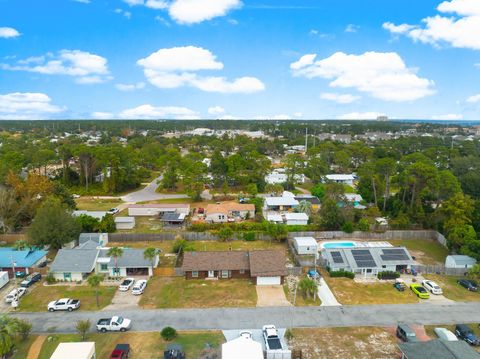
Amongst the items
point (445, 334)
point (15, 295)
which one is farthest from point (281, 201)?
point (15, 295)

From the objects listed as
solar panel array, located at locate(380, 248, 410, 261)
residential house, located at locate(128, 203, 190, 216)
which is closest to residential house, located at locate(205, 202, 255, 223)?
residential house, located at locate(128, 203, 190, 216)

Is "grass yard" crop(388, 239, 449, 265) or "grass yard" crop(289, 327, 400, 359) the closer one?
"grass yard" crop(289, 327, 400, 359)

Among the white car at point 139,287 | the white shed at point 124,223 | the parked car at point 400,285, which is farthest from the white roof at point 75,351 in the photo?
the white shed at point 124,223

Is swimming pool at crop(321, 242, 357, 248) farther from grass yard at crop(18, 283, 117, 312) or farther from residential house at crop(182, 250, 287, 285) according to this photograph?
grass yard at crop(18, 283, 117, 312)

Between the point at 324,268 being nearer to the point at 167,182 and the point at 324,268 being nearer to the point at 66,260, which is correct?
the point at 66,260

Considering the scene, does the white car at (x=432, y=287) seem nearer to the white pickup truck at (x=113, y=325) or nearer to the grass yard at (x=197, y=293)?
the grass yard at (x=197, y=293)

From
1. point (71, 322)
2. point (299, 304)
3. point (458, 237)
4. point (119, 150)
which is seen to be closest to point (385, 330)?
point (299, 304)
